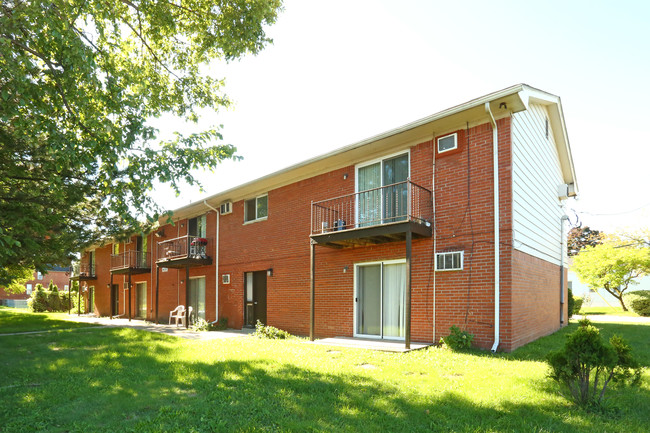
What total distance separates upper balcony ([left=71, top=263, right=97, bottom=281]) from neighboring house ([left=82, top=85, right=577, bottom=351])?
14.7m

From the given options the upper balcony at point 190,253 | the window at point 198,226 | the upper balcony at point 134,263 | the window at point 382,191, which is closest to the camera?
the window at point 382,191

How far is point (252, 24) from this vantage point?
9023 mm

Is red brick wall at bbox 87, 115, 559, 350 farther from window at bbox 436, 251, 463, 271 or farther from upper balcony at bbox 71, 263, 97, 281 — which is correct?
upper balcony at bbox 71, 263, 97, 281

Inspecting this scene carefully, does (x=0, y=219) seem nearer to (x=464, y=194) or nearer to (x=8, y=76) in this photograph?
(x=8, y=76)

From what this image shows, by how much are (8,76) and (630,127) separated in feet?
77.4

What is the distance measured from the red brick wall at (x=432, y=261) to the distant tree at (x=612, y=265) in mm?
13755

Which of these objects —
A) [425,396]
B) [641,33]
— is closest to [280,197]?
[425,396]

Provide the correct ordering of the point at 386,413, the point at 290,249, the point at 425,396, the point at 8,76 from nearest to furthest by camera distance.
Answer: the point at 386,413
the point at 425,396
the point at 8,76
the point at 290,249

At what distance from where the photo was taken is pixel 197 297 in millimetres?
18172

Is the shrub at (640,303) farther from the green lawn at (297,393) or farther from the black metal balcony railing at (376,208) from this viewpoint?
the black metal balcony railing at (376,208)

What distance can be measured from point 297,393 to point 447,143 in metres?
6.55

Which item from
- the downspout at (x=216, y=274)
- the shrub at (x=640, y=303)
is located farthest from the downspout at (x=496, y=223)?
the shrub at (x=640, y=303)

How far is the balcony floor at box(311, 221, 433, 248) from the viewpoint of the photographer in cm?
928

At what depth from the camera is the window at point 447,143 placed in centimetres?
962
